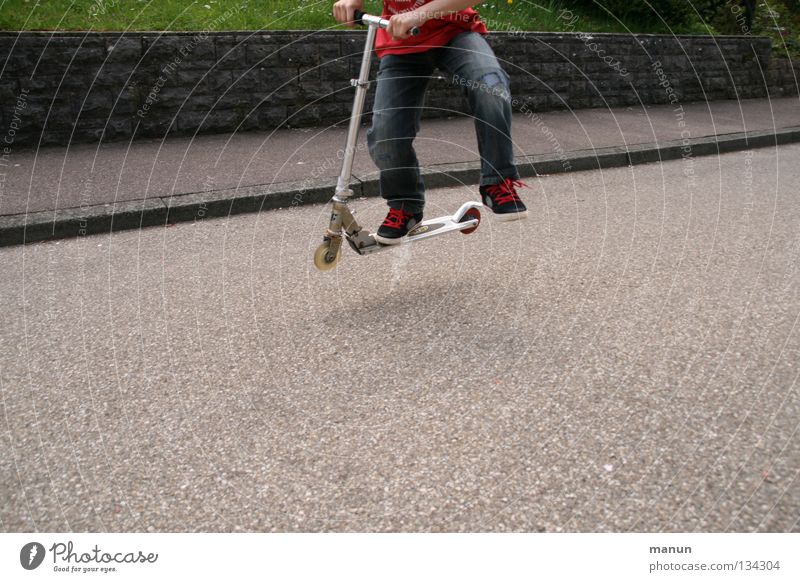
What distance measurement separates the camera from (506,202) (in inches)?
136

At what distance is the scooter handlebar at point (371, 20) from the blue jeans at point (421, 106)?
32cm

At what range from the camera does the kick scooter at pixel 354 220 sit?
322cm

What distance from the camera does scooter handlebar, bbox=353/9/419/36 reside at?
293 centimetres

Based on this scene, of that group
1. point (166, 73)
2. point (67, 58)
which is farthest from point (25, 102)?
point (166, 73)

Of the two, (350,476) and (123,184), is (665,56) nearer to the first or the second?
(123,184)

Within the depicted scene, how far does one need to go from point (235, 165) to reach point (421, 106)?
3671 mm

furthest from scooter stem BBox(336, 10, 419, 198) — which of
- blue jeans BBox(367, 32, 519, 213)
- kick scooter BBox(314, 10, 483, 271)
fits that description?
blue jeans BBox(367, 32, 519, 213)

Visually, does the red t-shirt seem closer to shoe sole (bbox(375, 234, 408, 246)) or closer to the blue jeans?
the blue jeans

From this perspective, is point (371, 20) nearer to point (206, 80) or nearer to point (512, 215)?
point (512, 215)

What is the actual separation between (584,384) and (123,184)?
15.3 feet

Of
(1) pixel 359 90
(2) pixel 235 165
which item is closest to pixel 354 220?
(1) pixel 359 90

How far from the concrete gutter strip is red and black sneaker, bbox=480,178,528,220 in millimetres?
2773

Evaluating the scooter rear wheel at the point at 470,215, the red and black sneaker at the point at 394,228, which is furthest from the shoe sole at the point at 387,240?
the scooter rear wheel at the point at 470,215

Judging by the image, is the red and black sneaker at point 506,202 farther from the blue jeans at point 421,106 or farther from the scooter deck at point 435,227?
the scooter deck at point 435,227
